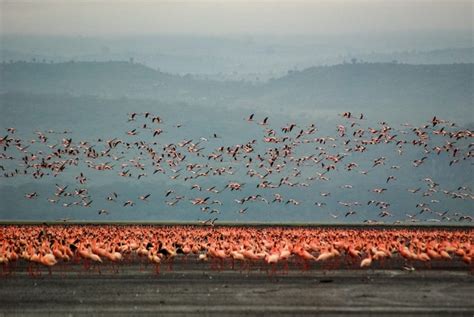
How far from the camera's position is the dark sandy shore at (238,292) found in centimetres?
4000

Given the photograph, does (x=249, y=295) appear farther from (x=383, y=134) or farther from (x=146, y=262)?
(x=383, y=134)

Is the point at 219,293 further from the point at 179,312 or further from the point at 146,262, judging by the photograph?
the point at 146,262

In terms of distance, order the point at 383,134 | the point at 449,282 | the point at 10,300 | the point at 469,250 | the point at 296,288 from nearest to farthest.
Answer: the point at 10,300
the point at 296,288
the point at 449,282
the point at 469,250
the point at 383,134

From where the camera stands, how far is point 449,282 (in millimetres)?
49344

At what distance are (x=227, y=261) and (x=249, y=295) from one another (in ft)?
59.2

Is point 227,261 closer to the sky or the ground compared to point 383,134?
closer to the ground

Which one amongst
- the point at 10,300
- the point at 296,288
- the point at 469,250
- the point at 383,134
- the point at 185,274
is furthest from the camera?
the point at 383,134

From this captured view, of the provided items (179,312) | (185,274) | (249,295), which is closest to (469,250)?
(185,274)

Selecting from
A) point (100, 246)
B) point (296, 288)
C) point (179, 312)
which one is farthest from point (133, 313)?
point (100, 246)

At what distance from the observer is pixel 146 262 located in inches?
2400

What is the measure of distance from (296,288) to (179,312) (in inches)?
314

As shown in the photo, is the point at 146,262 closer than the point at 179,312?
No

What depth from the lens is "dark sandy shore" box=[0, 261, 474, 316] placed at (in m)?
40.0

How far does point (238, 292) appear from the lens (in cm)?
4488
